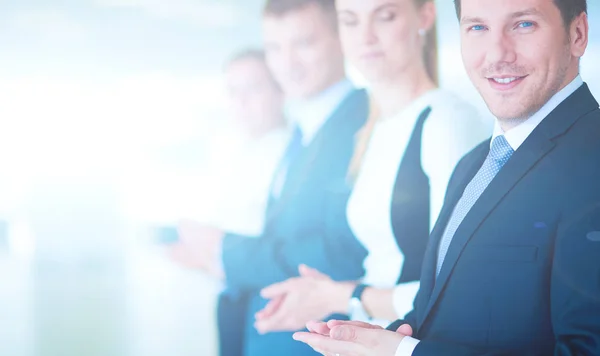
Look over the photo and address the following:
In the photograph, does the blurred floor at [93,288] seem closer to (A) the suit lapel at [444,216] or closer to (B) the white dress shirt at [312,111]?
(B) the white dress shirt at [312,111]

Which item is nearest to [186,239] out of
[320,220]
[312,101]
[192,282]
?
[192,282]

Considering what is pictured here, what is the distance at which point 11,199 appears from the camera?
8.59 ft

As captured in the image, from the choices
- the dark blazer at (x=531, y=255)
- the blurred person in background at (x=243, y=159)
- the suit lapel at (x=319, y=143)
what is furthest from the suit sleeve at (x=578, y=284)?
the blurred person in background at (x=243, y=159)

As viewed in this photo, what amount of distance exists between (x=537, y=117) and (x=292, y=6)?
98 cm

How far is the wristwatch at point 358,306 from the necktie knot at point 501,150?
610 millimetres

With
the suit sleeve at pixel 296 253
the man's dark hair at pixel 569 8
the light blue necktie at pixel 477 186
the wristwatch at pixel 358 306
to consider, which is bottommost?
the wristwatch at pixel 358 306

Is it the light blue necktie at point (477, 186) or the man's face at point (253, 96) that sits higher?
the man's face at point (253, 96)

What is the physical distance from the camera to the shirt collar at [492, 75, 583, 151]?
1845mm

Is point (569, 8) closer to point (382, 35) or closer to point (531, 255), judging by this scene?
point (382, 35)

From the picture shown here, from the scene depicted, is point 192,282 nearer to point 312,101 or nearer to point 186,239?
point 186,239

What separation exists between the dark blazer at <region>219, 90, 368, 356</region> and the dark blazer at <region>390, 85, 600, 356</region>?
0.46 metres

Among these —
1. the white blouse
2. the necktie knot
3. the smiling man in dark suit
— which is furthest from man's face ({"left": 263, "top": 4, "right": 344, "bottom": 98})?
the necktie knot

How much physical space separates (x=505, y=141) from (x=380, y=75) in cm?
51

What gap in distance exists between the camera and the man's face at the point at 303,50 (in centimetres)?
233
